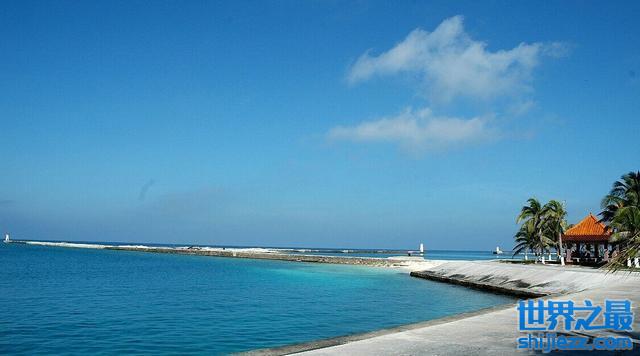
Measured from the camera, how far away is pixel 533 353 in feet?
40.7

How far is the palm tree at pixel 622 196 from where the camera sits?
169 ft

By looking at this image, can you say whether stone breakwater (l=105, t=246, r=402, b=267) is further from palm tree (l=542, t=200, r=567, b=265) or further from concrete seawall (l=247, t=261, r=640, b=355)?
concrete seawall (l=247, t=261, r=640, b=355)

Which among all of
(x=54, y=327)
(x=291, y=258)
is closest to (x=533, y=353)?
(x=54, y=327)

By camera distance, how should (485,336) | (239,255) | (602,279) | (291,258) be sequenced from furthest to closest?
(239,255) → (291,258) → (602,279) → (485,336)

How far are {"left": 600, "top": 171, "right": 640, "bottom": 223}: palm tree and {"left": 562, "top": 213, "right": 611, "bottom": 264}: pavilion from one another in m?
2.15

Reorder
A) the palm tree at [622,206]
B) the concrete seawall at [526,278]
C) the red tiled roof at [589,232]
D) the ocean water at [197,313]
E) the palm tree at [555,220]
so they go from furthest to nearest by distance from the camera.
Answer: the palm tree at [555,220]
the red tiled roof at [589,232]
the palm tree at [622,206]
the concrete seawall at [526,278]
the ocean water at [197,313]

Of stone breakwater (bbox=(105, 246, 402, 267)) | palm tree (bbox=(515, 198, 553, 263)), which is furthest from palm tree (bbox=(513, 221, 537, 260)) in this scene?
stone breakwater (bbox=(105, 246, 402, 267))

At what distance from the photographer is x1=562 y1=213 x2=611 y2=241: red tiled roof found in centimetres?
5531

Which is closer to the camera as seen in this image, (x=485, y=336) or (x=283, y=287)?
(x=485, y=336)

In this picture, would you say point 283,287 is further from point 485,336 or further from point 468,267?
point 485,336

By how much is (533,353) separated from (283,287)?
3554cm

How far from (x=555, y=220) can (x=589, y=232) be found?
6.55m

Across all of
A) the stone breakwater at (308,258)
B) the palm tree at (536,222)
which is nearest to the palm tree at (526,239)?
the palm tree at (536,222)

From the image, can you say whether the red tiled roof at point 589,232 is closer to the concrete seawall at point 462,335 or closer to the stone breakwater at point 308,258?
the concrete seawall at point 462,335
